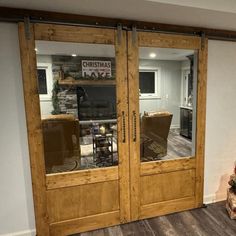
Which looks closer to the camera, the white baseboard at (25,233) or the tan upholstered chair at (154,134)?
the white baseboard at (25,233)

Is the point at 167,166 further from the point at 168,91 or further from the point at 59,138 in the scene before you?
the point at 59,138

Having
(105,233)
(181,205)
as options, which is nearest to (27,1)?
(105,233)

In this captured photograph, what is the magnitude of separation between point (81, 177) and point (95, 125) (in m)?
0.58

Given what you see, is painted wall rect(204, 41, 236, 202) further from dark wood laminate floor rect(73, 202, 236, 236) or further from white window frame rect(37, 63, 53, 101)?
white window frame rect(37, 63, 53, 101)

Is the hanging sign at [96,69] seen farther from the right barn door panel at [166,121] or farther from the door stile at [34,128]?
the door stile at [34,128]

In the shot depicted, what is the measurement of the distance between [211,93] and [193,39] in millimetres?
708

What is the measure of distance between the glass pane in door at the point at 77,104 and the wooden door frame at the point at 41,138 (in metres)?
0.06

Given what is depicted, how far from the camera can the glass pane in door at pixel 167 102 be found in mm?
2262

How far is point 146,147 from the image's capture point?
2.38 metres

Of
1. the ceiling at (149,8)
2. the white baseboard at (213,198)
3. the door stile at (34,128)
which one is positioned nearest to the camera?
the ceiling at (149,8)

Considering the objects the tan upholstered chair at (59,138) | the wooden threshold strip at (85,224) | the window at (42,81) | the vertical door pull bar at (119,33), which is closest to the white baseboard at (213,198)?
the wooden threshold strip at (85,224)

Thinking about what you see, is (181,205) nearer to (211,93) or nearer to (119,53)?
(211,93)

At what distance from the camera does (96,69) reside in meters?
2.12

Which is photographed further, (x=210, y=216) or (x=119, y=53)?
(x=210, y=216)
